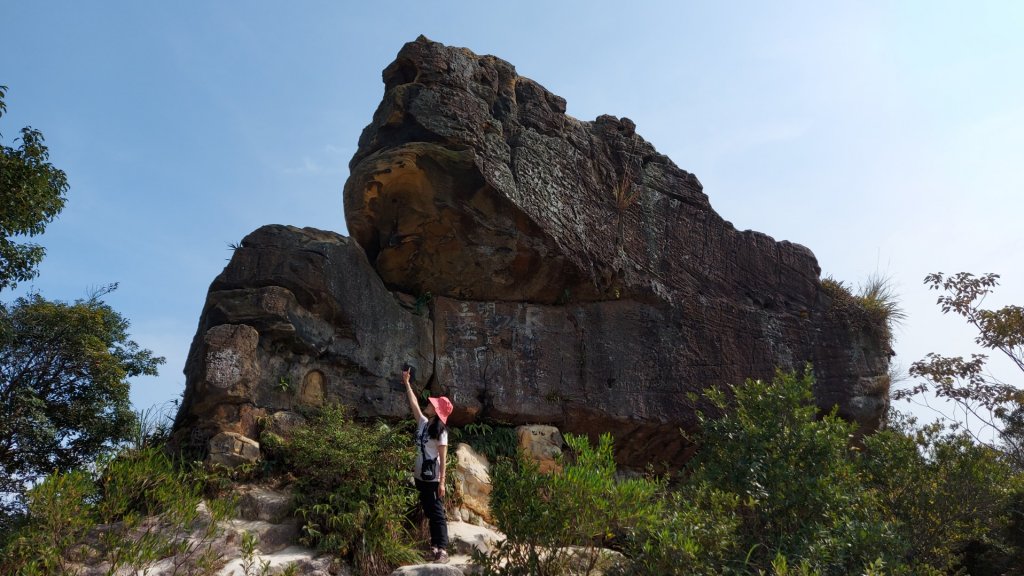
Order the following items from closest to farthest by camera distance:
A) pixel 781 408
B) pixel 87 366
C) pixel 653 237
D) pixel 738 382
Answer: pixel 781 408
pixel 87 366
pixel 738 382
pixel 653 237

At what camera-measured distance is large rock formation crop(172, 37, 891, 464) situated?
1032cm

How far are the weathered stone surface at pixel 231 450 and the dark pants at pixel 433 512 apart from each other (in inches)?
80.0

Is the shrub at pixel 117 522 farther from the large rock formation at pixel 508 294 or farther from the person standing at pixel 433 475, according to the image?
the person standing at pixel 433 475

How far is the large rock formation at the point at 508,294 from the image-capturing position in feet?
33.9

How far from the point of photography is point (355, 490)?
335 inches

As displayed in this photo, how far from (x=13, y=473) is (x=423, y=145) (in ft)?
22.7

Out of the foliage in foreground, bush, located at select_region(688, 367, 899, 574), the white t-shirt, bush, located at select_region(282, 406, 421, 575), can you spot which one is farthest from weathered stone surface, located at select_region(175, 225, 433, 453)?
bush, located at select_region(688, 367, 899, 574)

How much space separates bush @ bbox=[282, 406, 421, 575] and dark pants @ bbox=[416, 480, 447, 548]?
0.25 meters

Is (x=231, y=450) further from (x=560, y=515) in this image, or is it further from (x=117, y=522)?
(x=560, y=515)

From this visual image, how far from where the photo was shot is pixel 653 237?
1339 centimetres

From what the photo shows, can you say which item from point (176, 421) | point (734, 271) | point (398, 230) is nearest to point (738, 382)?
point (734, 271)

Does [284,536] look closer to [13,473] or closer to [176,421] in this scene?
[176,421]

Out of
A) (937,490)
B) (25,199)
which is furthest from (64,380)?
(937,490)

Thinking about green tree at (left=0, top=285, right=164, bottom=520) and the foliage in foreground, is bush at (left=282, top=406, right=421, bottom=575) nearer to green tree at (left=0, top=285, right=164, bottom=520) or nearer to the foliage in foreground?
the foliage in foreground
